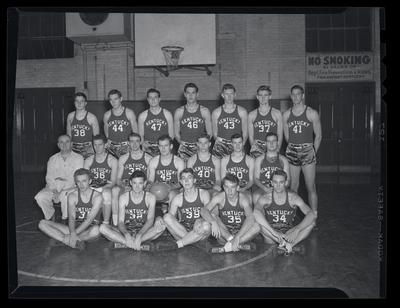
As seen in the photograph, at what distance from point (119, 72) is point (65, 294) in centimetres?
861

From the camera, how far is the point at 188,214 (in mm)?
5055

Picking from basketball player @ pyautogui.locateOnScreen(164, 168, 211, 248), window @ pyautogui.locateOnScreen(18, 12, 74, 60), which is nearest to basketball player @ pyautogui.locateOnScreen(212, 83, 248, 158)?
basketball player @ pyautogui.locateOnScreen(164, 168, 211, 248)

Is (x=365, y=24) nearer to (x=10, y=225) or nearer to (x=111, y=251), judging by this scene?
(x=111, y=251)

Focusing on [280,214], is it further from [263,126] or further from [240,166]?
[263,126]

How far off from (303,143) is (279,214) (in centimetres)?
140

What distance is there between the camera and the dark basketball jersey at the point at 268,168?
218 inches

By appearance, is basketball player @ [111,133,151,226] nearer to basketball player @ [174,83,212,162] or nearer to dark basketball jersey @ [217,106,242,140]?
basketball player @ [174,83,212,162]

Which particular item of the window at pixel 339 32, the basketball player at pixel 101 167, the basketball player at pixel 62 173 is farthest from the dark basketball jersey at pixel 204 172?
the window at pixel 339 32

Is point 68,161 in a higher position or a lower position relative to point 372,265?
higher

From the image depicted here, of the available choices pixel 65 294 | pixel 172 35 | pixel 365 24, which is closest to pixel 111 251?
pixel 65 294

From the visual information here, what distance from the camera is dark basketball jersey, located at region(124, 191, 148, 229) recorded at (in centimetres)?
506

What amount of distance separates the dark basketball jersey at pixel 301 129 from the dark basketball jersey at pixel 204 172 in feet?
4.39

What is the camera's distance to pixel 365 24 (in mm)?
10852

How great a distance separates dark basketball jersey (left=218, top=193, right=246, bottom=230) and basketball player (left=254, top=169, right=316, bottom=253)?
21 cm
